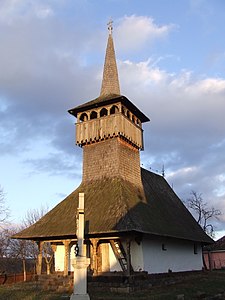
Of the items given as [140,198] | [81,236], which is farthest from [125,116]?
[81,236]

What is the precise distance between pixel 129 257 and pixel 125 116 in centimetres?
919

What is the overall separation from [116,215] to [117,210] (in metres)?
0.46

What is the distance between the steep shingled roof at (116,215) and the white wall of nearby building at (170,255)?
865mm

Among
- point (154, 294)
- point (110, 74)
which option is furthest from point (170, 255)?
point (110, 74)

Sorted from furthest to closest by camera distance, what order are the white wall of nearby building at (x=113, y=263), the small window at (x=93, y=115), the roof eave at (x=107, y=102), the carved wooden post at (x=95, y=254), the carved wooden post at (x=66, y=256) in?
1. the small window at (x=93, y=115)
2. the roof eave at (x=107, y=102)
3. the carved wooden post at (x=66, y=256)
4. the white wall of nearby building at (x=113, y=263)
5. the carved wooden post at (x=95, y=254)

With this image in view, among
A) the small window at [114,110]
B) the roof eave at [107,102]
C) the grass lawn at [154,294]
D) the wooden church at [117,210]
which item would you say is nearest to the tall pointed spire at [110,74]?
the wooden church at [117,210]

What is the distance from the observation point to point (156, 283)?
57.3ft

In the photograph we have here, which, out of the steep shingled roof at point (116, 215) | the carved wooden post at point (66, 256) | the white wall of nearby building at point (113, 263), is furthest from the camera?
the carved wooden post at point (66, 256)

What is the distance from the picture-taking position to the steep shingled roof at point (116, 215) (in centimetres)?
1656

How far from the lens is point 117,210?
1736 centimetres

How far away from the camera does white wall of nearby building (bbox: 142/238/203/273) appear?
17730 millimetres

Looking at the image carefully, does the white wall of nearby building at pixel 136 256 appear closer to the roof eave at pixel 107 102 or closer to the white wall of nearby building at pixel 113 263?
the white wall of nearby building at pixel 113 263

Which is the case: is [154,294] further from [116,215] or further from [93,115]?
[93,115]

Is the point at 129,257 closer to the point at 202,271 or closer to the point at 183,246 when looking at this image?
the point at 183,246
